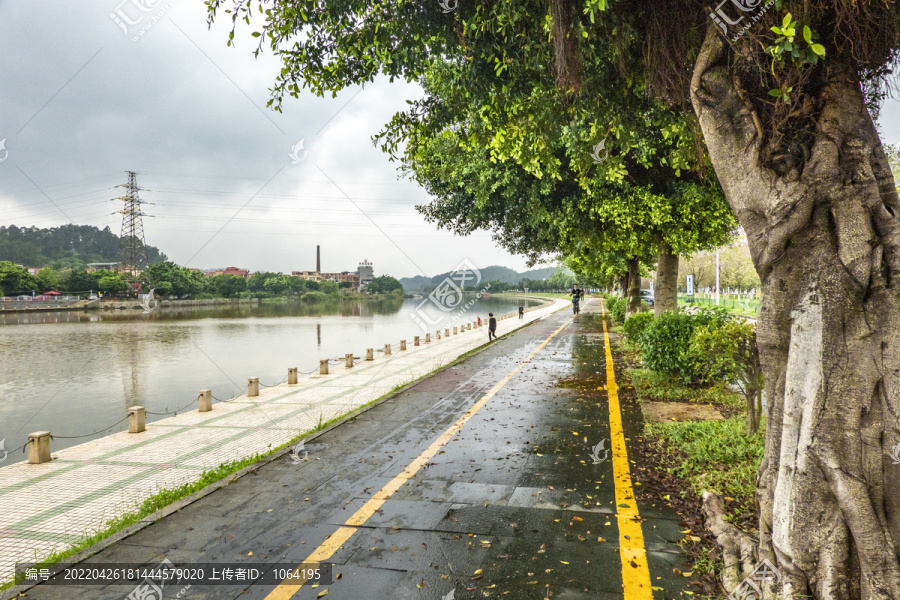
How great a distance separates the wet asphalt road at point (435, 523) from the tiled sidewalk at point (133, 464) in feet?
4.90

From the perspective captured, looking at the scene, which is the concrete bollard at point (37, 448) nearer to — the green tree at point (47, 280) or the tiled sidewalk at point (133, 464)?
the tiled sidewalk at point (133, 464)

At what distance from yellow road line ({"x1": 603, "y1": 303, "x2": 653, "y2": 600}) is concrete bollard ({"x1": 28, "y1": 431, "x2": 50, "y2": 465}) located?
920 centimetres

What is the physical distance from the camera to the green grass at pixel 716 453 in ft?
15.3

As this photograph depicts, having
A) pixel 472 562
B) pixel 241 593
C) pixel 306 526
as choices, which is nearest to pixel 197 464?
pixel 306 526

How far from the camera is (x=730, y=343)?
6.09 metres

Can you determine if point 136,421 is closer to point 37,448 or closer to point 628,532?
point 37,448

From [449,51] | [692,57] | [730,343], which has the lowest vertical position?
[730,343]

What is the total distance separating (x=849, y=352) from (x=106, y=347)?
35.6 m

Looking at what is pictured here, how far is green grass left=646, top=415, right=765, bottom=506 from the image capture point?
15.3ft

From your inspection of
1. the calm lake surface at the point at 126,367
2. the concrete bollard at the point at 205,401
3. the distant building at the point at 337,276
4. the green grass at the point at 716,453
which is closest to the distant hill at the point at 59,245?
the distant building at the point at 337,276

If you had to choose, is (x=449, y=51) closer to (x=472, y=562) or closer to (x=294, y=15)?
(x=294, y=15)

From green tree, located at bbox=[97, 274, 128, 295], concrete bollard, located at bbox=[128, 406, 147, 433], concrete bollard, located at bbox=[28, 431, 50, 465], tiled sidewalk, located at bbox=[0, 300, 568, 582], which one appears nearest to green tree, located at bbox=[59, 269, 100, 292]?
green tree, located at bbox=[97, 274, 128, 295]

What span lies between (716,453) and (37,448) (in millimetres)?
10522

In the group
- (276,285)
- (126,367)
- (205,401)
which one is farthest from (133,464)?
(276,285)
